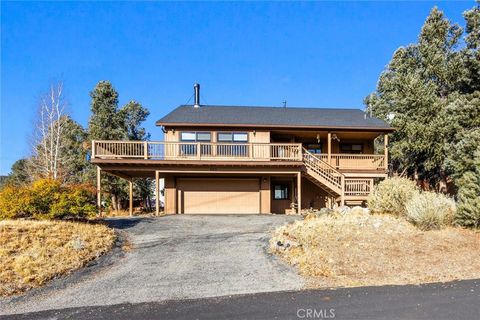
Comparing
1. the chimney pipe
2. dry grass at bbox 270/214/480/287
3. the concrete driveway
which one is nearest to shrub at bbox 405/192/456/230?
dry grass at bbox 270/214/480/287

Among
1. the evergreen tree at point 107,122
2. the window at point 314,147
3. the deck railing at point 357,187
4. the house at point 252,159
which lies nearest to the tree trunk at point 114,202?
the evergreen tree at point 107,122

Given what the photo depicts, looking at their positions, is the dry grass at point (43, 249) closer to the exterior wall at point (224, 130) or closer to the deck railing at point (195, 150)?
the deck railing at point (195, 150)

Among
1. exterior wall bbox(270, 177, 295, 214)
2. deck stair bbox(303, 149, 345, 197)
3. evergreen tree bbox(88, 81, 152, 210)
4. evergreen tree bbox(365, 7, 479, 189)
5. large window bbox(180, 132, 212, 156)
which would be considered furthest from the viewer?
evergreen tree bbox(88, 81, 152, 210)

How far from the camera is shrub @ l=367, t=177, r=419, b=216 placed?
51.5ft

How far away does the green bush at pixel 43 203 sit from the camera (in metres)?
14.3

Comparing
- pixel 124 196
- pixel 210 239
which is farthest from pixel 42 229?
pixel 124 196

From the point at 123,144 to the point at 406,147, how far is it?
18.0 meters

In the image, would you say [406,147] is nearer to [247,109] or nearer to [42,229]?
[247,109]

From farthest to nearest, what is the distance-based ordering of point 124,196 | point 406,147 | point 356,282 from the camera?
point 124,196 < point 406,147 < point 356,282

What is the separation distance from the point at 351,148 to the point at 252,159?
822cm

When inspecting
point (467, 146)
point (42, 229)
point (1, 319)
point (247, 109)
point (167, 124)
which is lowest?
point (1, 319)

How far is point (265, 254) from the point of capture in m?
11.6

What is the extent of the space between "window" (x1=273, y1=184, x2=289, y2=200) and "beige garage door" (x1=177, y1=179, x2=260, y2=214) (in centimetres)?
162

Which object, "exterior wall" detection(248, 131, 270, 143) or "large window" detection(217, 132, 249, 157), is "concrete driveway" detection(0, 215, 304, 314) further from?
"exterior wall" detection(248, 131, 270, 143)
